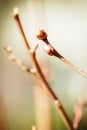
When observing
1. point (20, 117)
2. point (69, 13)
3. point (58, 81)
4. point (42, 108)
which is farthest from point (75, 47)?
point (42, 108)

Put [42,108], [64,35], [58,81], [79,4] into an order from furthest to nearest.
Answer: [79,4] → [64,35] → [58,81] → [42,108]

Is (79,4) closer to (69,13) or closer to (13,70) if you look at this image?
(69,13)

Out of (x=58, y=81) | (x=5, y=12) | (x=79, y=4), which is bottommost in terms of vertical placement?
(x=58, y=81)

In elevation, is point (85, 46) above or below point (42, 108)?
below

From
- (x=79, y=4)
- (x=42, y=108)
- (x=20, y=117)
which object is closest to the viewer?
(x=42, y=108)

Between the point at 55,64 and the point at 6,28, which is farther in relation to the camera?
the point at 6,28

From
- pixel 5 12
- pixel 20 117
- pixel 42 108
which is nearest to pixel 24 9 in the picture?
pixel 5 12

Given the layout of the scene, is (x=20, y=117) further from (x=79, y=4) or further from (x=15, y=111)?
(x=79, y=4)
